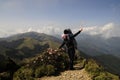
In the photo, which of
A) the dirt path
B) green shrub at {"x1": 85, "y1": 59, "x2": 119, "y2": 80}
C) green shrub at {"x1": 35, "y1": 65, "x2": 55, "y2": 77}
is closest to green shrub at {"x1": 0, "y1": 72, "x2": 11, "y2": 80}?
green shrub at {"x1": 35, "y1": 65, "x2": 55, "y2": 77}

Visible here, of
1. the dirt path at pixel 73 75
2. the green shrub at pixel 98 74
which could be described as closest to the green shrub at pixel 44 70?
the dirt path at pixel 73 75

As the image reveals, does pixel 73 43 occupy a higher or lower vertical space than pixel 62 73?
higher

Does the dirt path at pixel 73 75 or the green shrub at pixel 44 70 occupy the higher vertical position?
the green shrub at pixel 44 70

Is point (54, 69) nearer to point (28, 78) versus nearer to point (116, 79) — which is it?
point (28, 78)

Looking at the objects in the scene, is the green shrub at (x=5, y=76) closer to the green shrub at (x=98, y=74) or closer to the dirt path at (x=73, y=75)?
the dirt path at (x=73, y=75)

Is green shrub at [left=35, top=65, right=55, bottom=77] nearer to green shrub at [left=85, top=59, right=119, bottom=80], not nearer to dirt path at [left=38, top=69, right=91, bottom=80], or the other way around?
dirt path at [left=38, top=69, right=91, bottom=80]

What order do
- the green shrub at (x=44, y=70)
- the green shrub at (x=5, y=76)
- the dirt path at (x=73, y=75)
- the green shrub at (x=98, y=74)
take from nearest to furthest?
the green shrub at (x=98, y=74), the green shrub at (x=5, y=76), the dirt path at (x=73, y=75), the green shrub at (x=44, y=70)

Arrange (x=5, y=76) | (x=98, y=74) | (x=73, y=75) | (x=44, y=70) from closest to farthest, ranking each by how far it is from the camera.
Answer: (x=5, y=76), (x=98, y=74), (x=73, y=75), (x=44, y=70)

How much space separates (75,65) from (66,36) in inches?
172

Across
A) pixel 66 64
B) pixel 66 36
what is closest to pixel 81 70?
pixel 66 64

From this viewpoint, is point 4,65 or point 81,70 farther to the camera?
point 81,70

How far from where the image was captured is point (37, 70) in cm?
1703

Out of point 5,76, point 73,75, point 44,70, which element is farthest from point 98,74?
point 5,76

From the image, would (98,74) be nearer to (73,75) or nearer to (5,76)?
(73,75)
